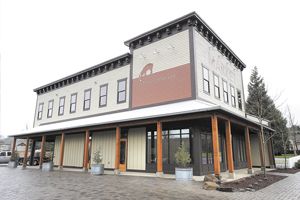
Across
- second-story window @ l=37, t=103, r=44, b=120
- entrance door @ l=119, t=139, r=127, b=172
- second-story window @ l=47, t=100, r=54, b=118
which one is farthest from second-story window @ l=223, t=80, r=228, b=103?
second-story window @ l=37, t=103, r=44, b=120

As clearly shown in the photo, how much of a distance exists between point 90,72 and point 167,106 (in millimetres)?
10057

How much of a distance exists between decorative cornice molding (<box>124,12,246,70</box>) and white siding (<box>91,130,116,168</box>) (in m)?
7.41

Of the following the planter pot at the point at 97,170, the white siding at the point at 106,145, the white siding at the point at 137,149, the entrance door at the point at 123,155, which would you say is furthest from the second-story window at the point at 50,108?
the white siding at the point at 137,149

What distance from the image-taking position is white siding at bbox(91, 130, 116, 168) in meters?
17.2

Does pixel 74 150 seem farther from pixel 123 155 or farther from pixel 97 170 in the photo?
pixel 97 170

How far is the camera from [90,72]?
823 inches

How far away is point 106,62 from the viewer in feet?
62.7

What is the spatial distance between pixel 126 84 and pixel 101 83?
10.4 ft

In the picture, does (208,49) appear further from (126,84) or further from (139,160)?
(139,160)

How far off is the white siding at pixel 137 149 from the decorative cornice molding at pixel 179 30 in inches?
269

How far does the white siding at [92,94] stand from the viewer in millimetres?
18281

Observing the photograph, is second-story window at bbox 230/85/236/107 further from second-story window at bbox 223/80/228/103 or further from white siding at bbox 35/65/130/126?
white siding at bbox 35/65/130/126

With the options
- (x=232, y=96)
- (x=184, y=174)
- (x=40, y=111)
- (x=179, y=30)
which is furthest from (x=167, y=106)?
(x=40, y=111)

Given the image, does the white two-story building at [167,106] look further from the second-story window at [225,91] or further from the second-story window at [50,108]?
the second-story window at [50,108]
